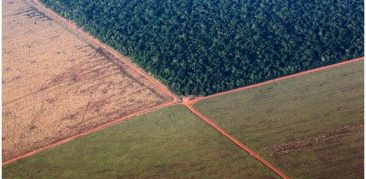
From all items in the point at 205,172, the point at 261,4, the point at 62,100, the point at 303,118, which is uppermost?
the point at 261,4

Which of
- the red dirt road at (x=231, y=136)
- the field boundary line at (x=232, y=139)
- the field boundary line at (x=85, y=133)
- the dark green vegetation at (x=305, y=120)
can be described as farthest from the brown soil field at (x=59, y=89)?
the dark green vegetation at (x=305, y=120)

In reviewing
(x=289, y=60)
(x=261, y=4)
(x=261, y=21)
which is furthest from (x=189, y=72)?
(x=261, y=4)

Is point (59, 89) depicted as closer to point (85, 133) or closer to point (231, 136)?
point (85, 133)

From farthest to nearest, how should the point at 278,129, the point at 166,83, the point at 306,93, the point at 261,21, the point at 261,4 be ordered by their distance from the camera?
the point at 261,4 < the point at 261,21 < the point at 166,83 < the point at 306,93 < the point at 278,129

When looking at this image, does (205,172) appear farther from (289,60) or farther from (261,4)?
(261,4)

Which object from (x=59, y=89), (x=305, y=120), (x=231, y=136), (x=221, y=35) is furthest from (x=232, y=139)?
(x=59, y=89)

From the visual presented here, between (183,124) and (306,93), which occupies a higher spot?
(306,93)
